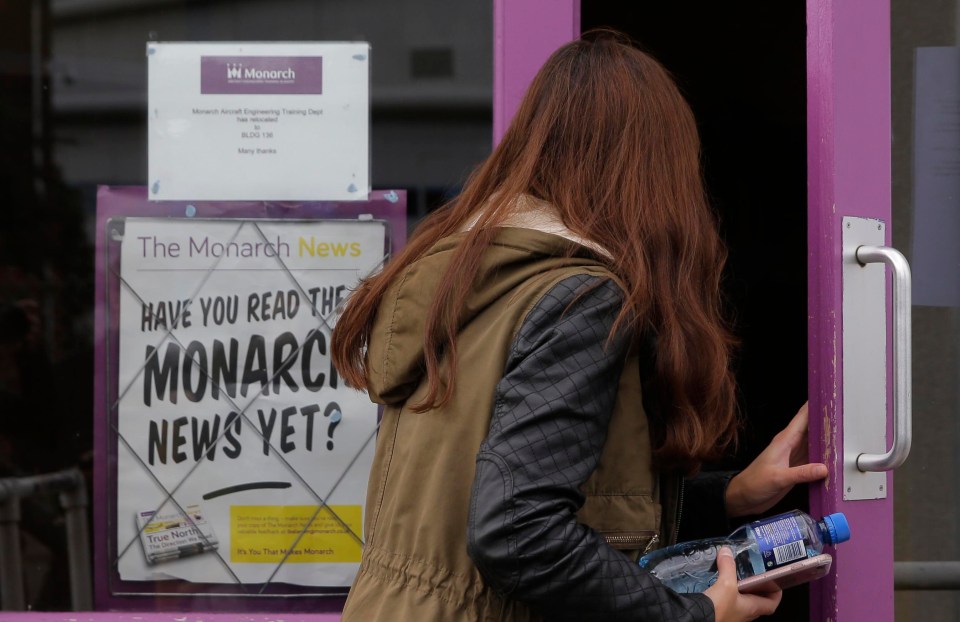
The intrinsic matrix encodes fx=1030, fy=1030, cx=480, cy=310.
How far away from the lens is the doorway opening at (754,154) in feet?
9.60

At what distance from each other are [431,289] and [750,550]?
0.56 metres

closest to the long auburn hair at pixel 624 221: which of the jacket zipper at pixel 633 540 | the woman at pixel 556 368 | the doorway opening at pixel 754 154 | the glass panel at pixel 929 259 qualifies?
the woman at pixel 556 368

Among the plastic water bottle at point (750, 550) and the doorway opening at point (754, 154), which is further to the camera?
the doorway opening at point (754, 154)

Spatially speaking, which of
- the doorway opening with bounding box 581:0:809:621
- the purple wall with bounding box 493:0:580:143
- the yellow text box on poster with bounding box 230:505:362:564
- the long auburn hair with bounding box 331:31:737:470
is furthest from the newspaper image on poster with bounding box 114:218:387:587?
the doorway opening with bounding box 581:0:809:621

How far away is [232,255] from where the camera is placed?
6.53 ft

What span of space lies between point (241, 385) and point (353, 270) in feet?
1.02

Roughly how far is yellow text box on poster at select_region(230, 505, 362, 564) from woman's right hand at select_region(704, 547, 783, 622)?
847 millimetres

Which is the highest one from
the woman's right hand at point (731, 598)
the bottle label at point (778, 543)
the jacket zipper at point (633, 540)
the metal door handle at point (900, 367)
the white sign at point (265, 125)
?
the white sign at point (265, 125)

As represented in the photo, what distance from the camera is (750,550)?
1.38 meters

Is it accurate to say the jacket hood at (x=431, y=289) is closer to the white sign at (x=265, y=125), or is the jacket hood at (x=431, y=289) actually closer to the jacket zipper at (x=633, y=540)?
the jacket zipper at (x=633, y=540)

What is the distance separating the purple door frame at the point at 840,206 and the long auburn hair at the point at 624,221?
276 mm

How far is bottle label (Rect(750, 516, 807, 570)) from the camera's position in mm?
1370

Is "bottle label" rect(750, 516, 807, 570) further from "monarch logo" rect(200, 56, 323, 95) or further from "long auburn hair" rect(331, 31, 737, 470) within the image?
"monarch logo" rect(200, 56, 323, 95)

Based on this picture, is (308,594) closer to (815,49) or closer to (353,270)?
(353,270)
